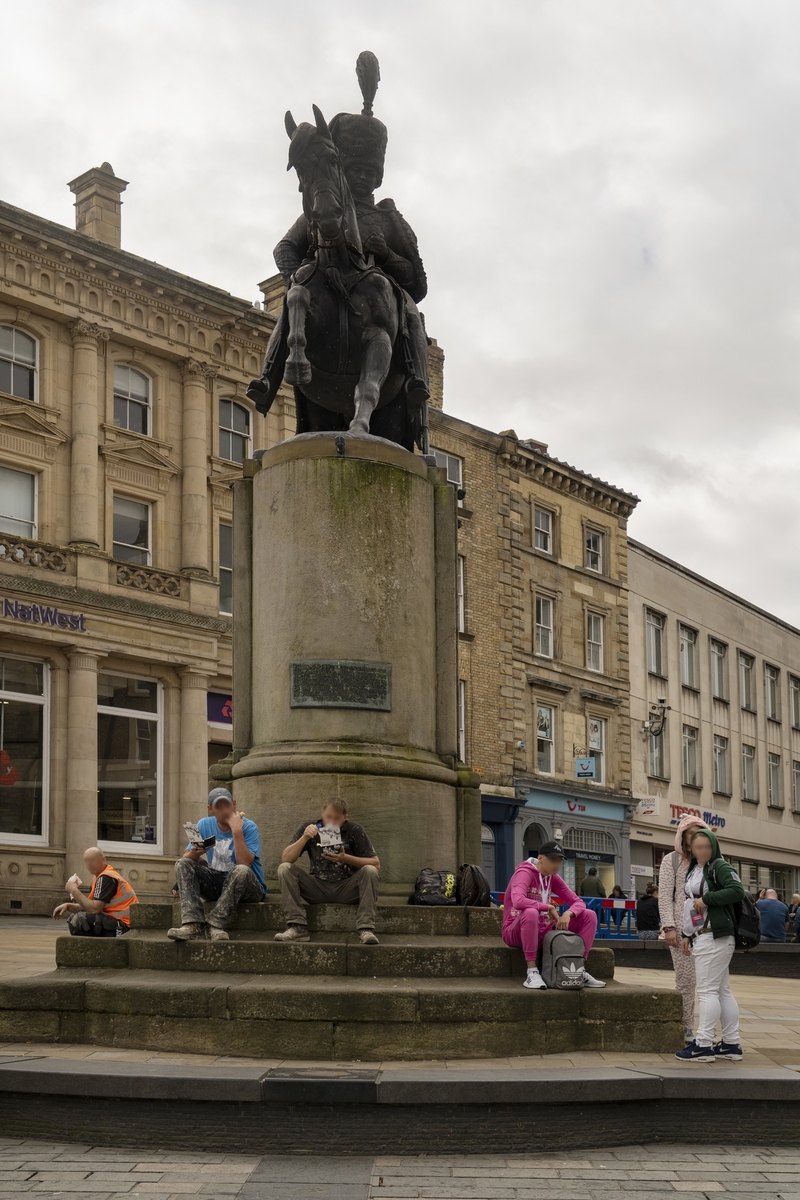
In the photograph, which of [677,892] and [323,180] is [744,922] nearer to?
[677,892]

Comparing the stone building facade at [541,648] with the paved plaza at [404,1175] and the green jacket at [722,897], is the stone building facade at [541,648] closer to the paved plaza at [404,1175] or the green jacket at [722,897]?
the green jacket at [722,897]

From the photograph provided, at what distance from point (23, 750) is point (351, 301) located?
780 inches

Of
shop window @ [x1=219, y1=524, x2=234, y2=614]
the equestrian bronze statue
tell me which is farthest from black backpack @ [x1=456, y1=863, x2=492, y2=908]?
shop window @ [x1=219, y1=524, x2=234, y2=614]

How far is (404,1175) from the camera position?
6.39 meters

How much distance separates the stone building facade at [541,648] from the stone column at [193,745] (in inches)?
365

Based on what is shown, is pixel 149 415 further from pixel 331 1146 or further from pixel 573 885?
pixel 331 1146

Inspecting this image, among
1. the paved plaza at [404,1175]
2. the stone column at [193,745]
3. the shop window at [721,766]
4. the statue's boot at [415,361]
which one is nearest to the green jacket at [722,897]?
the paved plaza at [404,1175]

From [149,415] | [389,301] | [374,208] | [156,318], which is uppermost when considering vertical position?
[156,318]

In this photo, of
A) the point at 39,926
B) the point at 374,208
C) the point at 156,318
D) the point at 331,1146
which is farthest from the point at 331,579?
the point at 156,318

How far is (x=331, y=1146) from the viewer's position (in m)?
6.76

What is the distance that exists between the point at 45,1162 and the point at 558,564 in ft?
126

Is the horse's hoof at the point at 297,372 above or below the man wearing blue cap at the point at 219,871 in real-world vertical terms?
above

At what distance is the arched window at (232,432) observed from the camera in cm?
3431

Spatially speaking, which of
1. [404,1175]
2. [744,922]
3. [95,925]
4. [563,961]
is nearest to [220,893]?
[95,925]
